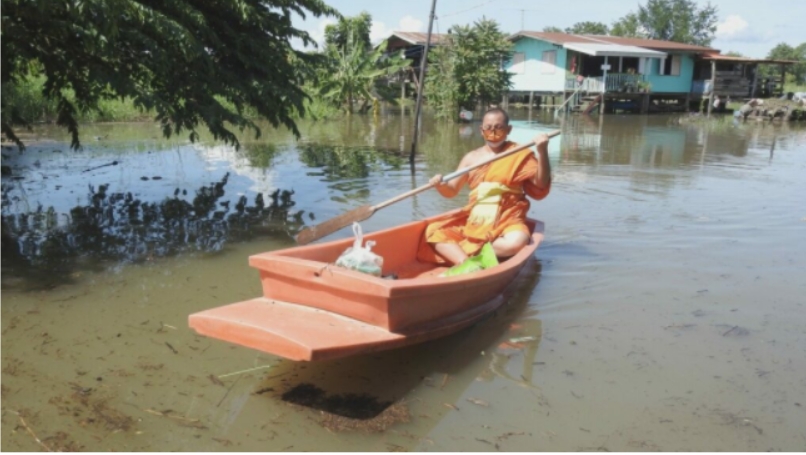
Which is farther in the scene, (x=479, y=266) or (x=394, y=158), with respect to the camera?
(x=394, y=158)

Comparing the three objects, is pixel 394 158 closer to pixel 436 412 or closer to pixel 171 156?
pixel 171 156

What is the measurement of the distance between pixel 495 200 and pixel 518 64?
91.8 ft

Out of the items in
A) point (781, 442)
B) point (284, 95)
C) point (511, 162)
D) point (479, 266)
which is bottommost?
point (781, 442)

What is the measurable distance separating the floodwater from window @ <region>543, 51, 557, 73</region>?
21.0 m

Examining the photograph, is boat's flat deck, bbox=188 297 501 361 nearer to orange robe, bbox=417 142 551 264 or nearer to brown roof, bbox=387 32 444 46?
orange robe, bbox=417 142 551 264

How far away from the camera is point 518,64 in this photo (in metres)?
31.9

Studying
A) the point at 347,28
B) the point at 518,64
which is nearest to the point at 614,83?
the point at 518,64

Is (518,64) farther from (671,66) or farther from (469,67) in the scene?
(469,67)

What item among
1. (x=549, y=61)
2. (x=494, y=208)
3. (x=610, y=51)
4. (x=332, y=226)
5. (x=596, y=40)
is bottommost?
(x=332, y=226)

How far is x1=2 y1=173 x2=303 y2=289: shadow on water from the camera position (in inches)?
222

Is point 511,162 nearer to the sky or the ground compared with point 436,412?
nearer to the sky

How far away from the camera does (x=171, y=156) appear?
40.2 ft

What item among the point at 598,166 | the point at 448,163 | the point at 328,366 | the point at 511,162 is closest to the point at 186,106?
the point at 511,162

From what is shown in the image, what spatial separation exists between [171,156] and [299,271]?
9.44 metres
